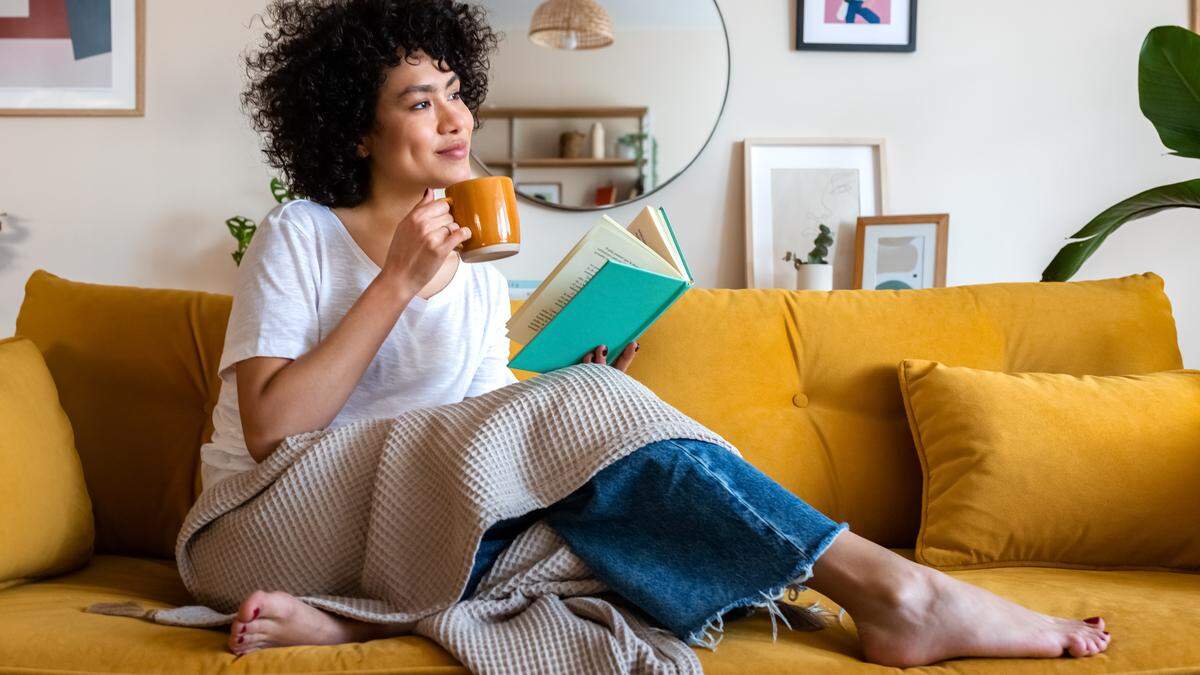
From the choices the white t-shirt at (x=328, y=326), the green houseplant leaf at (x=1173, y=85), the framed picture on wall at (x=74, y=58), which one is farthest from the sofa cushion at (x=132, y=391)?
the green houseplant leaf at (x=1173, y=85)

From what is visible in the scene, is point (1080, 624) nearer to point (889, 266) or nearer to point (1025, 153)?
point (889, 266)

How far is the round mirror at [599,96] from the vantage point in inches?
92.7

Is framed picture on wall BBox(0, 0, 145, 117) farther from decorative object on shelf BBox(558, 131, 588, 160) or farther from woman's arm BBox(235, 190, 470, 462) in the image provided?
woman's arm BBox(235, 190, 470, 462)

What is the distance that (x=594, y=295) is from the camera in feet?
4.45

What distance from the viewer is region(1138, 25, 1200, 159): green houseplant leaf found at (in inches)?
76.9

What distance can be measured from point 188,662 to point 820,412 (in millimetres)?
1080

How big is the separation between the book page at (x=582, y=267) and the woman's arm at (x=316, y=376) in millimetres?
170

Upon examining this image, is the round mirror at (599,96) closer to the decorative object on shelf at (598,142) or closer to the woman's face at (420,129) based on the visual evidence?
the decorative object on shelf at (598,142)

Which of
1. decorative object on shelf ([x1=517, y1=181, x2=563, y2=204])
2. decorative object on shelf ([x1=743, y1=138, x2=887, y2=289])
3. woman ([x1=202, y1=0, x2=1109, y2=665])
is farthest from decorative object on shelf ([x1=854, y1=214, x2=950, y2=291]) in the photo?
woman ([x1=202, y1=0, x2=1109, y2=665])

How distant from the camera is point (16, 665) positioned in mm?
1093

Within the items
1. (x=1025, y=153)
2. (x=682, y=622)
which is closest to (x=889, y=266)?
(x=1025, y=153)

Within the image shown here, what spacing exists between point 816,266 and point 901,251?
0.24 metres

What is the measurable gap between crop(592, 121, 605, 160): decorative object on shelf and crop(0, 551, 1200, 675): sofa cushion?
1.35 m

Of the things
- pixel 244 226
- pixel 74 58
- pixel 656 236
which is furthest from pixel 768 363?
pixel 74 58
